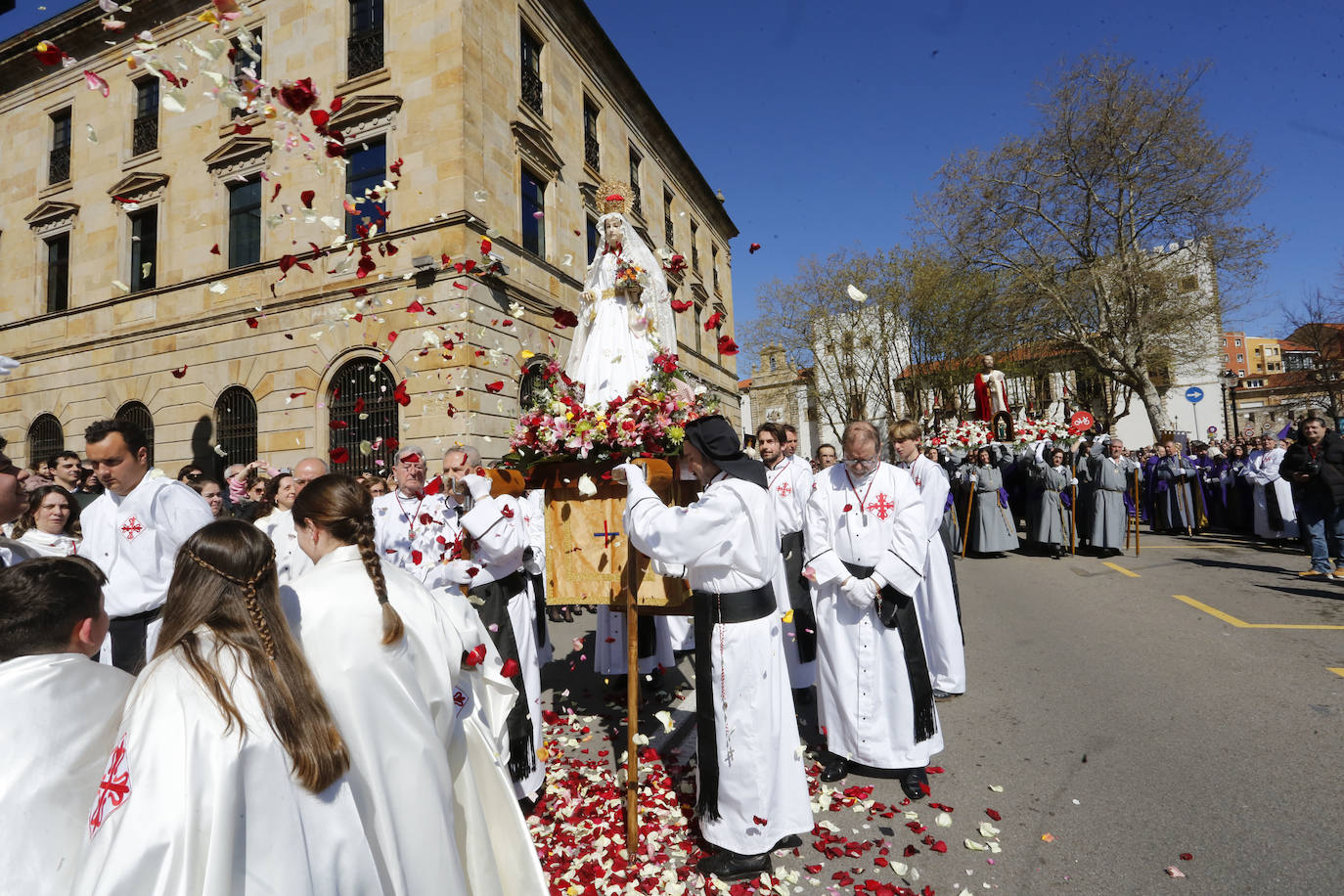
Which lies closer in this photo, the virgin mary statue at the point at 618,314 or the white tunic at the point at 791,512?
the virgin mary statue at the point at 618,314

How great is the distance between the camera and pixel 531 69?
56.1 feet

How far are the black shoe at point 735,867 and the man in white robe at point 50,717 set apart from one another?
8.25 feet

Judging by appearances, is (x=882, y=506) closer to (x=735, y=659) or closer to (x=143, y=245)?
(x=735, y=659)

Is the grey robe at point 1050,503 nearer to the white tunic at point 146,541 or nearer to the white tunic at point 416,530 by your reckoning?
the white tunic at point 416,530

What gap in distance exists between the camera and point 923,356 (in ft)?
85.1

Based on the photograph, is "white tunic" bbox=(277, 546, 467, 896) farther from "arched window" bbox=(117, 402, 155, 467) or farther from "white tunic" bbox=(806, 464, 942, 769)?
"arched window" bbox=(117, 402, 155, 467)

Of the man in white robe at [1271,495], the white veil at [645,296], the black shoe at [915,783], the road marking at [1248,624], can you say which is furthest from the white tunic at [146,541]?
the man in white robe at [1271,495]

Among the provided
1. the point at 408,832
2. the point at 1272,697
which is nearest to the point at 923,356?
the point at 1272,697

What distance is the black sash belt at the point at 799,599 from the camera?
5.97m

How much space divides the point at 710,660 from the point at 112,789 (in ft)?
7.95

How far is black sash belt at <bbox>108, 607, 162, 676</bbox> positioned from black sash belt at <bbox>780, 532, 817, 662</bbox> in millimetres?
4429

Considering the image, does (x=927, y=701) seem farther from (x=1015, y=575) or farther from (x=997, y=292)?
(x=997, y=292)

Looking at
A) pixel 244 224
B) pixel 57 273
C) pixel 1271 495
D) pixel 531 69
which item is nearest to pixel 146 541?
pixel 244 224

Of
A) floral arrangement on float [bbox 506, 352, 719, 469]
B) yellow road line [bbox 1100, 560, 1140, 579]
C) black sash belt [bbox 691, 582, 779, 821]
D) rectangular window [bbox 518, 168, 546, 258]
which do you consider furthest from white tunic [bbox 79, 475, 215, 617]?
rectangular window [bbox 518, 168, 546, 258]
